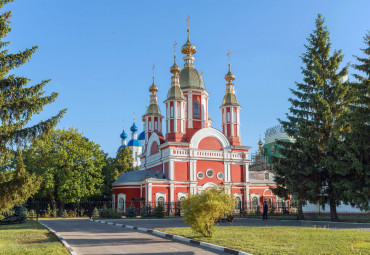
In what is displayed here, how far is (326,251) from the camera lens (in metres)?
8.32

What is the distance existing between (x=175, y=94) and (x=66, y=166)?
1155 centimetres

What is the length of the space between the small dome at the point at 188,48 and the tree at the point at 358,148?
22274mm

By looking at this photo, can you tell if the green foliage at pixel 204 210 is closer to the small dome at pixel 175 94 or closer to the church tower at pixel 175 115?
the church tower at pixel 175 115

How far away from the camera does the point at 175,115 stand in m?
34.6

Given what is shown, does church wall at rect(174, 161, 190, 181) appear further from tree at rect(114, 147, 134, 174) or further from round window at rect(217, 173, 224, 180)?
tree at rect(114, 147, 134, 174)

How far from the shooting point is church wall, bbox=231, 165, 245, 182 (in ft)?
114

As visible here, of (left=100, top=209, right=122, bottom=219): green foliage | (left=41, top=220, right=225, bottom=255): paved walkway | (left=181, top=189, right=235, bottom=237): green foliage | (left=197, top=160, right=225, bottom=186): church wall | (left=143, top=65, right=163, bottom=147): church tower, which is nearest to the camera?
(left=41, top=220, right=225, bottom=255): paved walkway

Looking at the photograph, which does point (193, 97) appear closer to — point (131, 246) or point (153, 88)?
point (153, 88)

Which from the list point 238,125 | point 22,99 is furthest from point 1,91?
point 238,125

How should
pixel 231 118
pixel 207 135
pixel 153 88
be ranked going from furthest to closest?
pixel 153 88 → pixel 231 118 → pixel 207 135

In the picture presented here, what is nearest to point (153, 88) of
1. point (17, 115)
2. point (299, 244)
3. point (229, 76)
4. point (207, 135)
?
point (229, 76)

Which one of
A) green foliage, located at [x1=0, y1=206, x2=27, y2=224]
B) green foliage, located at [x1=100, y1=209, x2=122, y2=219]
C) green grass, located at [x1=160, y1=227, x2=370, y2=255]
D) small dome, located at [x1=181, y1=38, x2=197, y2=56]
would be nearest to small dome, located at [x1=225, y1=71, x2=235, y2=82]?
small dome, located at [x1=181, y1=38, x2=197, y2=56]

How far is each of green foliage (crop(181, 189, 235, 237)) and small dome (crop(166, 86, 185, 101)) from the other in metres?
22.9

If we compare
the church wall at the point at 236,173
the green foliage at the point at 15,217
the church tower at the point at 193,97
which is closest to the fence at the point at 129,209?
the church wall at the point at 236,173
